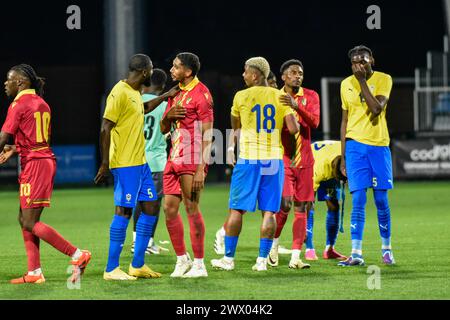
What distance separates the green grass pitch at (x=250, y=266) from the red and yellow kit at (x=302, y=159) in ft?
2.48

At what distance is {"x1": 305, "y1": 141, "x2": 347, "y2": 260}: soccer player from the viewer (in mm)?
10297

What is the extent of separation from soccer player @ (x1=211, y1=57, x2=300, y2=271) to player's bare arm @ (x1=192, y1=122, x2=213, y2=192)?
40 centimetres

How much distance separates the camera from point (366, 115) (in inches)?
376

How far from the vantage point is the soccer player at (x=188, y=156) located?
871 centimetres

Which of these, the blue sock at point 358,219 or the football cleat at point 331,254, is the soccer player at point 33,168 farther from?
the football cleat at point 331,254

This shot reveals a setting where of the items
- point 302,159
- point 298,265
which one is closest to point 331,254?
point 298,265

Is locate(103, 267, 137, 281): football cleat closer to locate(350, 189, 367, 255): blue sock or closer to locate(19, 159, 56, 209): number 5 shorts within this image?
locate(19, 159, 56, 209): number 5 shorts

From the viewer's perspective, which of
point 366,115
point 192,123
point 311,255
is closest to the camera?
point 192,123

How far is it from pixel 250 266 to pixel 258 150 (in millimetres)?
1308

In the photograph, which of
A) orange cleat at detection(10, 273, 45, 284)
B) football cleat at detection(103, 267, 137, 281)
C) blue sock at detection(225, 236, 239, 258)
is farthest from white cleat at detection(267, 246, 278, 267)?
orange cleat at detection(10, 273, 45, 284)

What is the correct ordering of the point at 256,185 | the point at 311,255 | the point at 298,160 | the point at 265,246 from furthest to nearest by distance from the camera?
1. the point at 311,255
2. the point at 298,160
3. the point at 265,246
4. the point at 256,185

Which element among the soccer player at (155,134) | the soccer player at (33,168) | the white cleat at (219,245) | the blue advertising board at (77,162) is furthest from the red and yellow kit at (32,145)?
the blue advertising board at (77,162)

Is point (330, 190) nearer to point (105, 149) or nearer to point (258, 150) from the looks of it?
point (258, 150)

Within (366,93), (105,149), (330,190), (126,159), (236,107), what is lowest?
(330,190)
